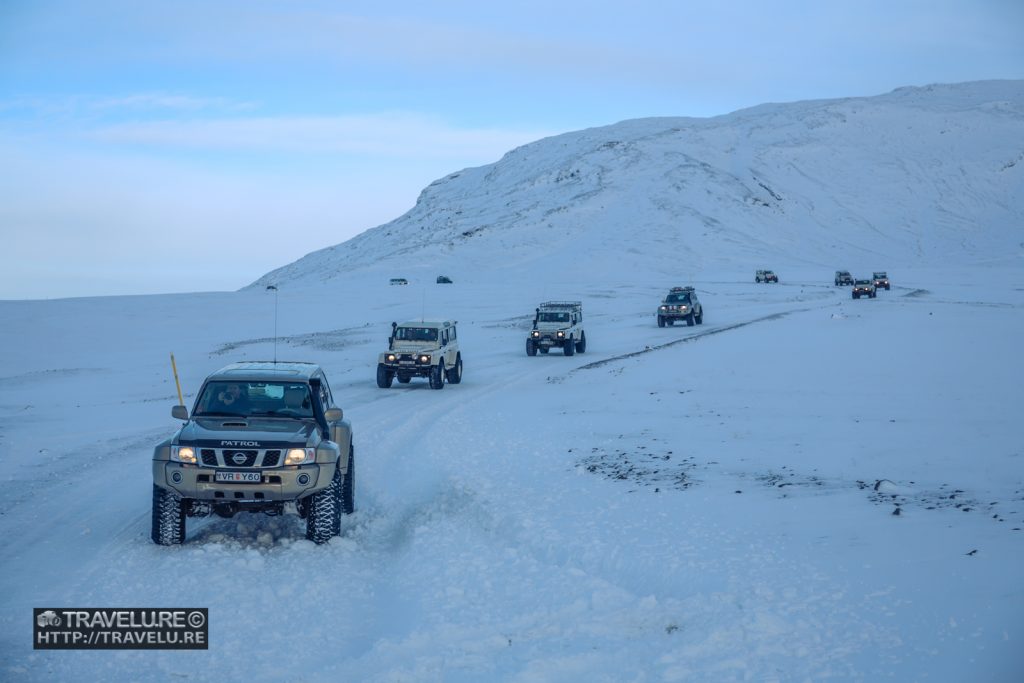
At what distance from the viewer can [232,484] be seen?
1005 cm

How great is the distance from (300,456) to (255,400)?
1.51 metres

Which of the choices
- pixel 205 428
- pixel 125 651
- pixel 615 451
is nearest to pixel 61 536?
pixel 205 428

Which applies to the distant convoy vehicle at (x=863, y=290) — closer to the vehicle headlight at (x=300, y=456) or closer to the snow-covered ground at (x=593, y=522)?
the snow-covered ground at (x=593, y=522)

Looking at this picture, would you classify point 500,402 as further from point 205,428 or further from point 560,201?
point 560,201

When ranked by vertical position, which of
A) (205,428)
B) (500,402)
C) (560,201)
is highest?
(560,201)

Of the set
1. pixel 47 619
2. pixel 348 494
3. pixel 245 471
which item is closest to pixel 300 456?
pixel 245 471

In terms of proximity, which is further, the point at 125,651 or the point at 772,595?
the point at 772,595

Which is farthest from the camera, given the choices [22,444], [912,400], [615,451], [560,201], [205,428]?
[560,201]

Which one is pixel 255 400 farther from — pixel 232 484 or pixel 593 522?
pixel 593 522

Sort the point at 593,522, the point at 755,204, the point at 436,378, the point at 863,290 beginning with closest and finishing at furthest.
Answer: the point at 593,522, the point at 436,378, the point at 863,290, the point at 755,204

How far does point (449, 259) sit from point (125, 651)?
133m

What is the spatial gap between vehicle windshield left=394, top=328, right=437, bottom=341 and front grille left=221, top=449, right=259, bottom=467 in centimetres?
1951

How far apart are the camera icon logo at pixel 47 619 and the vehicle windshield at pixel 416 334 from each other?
71.4ft

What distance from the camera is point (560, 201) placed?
168 m
